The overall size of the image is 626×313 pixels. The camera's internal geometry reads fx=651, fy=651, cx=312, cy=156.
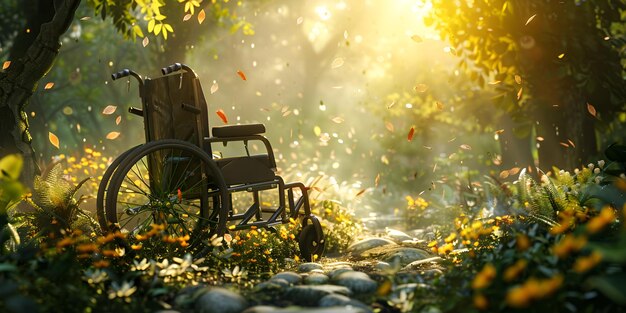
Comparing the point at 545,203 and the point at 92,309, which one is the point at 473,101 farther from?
the point at 92,309

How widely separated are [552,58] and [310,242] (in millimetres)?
4675

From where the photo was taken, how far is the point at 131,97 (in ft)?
87.9

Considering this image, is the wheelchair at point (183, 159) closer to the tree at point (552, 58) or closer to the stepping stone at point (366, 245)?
the stepping stone at point (366, 245)

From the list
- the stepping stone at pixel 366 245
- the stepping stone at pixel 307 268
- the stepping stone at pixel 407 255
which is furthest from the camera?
the stepping stone at pixel 366 245

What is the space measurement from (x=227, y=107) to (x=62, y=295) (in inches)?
798

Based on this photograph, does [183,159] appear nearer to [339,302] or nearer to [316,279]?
[316,279]

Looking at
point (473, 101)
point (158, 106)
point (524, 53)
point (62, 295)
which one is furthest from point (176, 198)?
point (473, 101)

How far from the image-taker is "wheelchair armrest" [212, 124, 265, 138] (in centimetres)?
500

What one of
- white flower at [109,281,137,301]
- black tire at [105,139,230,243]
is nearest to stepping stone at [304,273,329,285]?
black tire at [105,139,230,243]

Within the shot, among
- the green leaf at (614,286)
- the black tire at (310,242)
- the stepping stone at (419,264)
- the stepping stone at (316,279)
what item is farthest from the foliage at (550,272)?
the black tire at (310,242)

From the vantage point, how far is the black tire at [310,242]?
576 centimetres

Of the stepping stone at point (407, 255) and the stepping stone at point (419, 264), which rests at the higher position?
the stepping stone at point (407, 255)

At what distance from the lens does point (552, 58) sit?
28.1ft

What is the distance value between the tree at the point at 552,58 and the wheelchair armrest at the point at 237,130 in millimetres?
4221
